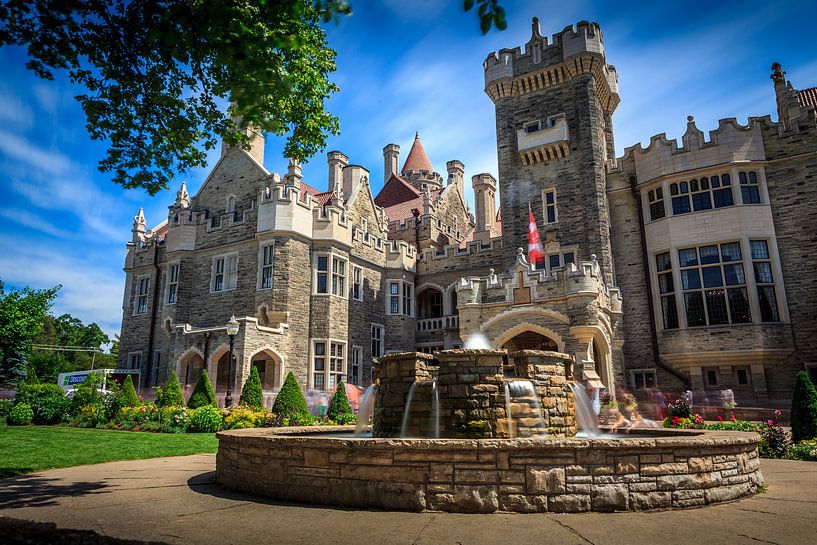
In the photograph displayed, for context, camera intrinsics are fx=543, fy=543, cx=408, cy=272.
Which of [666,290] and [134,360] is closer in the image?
[666,290]

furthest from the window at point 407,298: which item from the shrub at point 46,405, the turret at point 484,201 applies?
the shrub at point 46,405

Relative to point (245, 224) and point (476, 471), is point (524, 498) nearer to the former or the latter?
point (476, 471)

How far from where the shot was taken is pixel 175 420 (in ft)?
60.8

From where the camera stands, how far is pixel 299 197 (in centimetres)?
2656

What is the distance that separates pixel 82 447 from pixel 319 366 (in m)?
13.3

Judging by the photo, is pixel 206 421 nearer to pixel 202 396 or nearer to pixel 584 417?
pixel 202 396

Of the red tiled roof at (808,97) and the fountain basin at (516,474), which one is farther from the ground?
the red tiled roof at (808,97)

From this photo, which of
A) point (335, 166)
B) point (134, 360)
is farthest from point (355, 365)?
point (335, 166)

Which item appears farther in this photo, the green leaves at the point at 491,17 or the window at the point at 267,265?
the window at the point at 267,265

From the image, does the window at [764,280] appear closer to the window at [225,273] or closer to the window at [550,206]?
the window at [550,206]

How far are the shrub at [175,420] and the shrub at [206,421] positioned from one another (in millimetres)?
221

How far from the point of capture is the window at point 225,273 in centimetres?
2717

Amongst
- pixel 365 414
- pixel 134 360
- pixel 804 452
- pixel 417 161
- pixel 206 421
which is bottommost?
pixel 804 452

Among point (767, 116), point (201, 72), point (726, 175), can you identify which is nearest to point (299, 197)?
point (201, 72)
